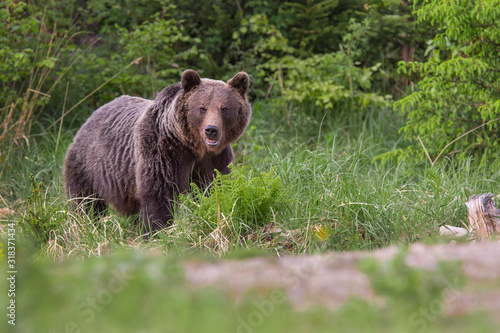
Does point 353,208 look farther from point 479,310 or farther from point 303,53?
point 303,53

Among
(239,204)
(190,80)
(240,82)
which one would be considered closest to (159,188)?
(239,204)

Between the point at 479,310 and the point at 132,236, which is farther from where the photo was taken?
the point at 132,236

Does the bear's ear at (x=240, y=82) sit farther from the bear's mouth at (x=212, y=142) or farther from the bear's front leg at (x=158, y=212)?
the bear's front leg at (x=158, y=212)

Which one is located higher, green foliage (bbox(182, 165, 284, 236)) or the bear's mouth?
the bear's mouth

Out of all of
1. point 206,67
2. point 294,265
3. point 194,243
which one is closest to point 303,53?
point 206,67

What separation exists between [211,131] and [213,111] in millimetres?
214

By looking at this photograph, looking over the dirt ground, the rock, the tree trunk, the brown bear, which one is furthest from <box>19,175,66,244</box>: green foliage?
the tree trunk

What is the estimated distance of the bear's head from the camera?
4.78 metres

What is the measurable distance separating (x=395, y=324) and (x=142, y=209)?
3309 mm

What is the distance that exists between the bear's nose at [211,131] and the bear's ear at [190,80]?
1.68 feet

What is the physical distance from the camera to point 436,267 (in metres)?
2.32

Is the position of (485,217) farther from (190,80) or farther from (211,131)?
(190,80)

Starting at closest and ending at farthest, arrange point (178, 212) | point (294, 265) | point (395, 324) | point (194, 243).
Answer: point (395, 324)
point (294, 265)
point (194, 243)
point (178, 212)

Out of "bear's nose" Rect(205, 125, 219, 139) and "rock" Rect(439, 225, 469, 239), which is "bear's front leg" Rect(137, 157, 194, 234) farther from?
"rock" Rect(439, 225, 469, 239)
